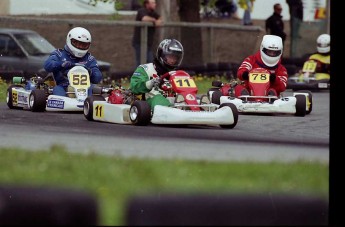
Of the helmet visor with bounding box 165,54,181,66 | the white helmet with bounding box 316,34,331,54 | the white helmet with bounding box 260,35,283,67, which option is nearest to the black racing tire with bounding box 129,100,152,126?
the helmet visor with bounding box 165,54,181,66

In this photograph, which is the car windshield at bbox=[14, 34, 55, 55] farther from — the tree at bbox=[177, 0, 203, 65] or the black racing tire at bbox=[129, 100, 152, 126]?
the black racing tire at bbox=[129, 100, 152, 126]

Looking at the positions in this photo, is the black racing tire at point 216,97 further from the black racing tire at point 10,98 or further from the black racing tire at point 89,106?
the black racing tire at point 10,98

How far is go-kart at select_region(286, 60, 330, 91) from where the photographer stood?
9.63 metres

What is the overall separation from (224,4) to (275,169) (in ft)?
20.5

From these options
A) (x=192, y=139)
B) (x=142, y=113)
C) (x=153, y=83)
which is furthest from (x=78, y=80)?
(x=192, y=139)

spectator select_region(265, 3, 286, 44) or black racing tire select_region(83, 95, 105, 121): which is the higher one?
spectator select_region(265, 3, 286, 44)

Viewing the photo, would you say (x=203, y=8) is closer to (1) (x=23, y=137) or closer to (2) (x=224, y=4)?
(2) (x=224, y=4)

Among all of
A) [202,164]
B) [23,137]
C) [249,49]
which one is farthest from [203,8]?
[202,164]

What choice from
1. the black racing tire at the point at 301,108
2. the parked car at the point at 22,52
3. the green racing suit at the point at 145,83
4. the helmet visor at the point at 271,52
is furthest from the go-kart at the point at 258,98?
the parked car at the point at 22,52

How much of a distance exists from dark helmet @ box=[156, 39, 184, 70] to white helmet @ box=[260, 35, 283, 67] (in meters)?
0.86

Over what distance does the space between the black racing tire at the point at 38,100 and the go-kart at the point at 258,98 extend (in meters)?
1.11

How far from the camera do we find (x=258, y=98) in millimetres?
6754

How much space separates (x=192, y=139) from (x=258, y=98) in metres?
2.68

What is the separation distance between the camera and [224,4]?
8328 millimetres
